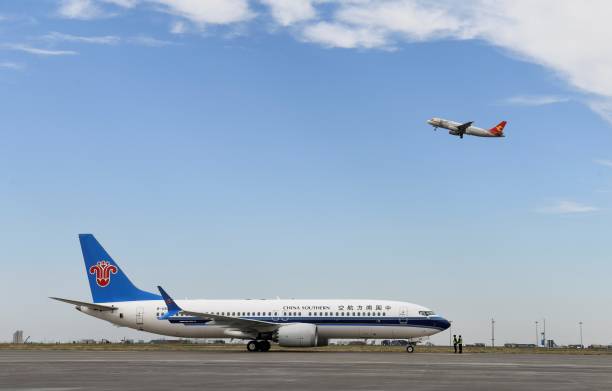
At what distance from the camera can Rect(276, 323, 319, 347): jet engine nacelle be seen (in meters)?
45.5

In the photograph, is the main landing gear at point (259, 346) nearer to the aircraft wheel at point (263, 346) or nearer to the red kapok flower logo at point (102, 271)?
the aircraft wheel at point (263, 346)

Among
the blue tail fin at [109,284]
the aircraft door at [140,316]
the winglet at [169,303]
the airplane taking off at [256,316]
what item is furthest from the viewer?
the blue tail fin at [109,284]

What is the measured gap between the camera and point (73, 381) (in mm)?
21812

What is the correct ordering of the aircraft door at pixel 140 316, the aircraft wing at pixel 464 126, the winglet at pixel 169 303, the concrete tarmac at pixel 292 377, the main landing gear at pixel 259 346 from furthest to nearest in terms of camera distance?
1. the aircraft wing at pixel 464 126
2. the aircraft door at pixel 140 316
3. the main landing gear at pixel 259 346
4. the winglet at pixel 169 303
5. the concrete tarmac at pixel 292 377

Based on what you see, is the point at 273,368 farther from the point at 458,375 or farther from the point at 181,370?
the point at 458,375

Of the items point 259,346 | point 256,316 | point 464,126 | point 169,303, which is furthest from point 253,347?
point 464,126

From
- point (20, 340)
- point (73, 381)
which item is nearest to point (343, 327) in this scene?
point (73, 381)

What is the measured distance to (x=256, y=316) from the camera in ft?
161

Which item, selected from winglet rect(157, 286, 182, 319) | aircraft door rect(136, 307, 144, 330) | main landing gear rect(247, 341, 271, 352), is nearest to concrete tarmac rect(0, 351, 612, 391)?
winglet rect(157, 286, 182, 319)

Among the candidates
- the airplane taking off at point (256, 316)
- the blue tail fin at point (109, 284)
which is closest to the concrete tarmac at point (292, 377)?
the airplane taking off at point (256, 316)

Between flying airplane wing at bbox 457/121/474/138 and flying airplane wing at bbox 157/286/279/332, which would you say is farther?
flying airplane wing at bbox 457/121/474/138

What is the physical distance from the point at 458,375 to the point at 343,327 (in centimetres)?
2265

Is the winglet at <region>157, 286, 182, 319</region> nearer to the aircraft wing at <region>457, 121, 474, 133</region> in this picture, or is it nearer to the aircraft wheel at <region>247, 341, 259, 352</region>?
the aircraft wheel at <region>247, 341, 259, 352</region>

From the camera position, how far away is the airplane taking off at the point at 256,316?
47031 mm
